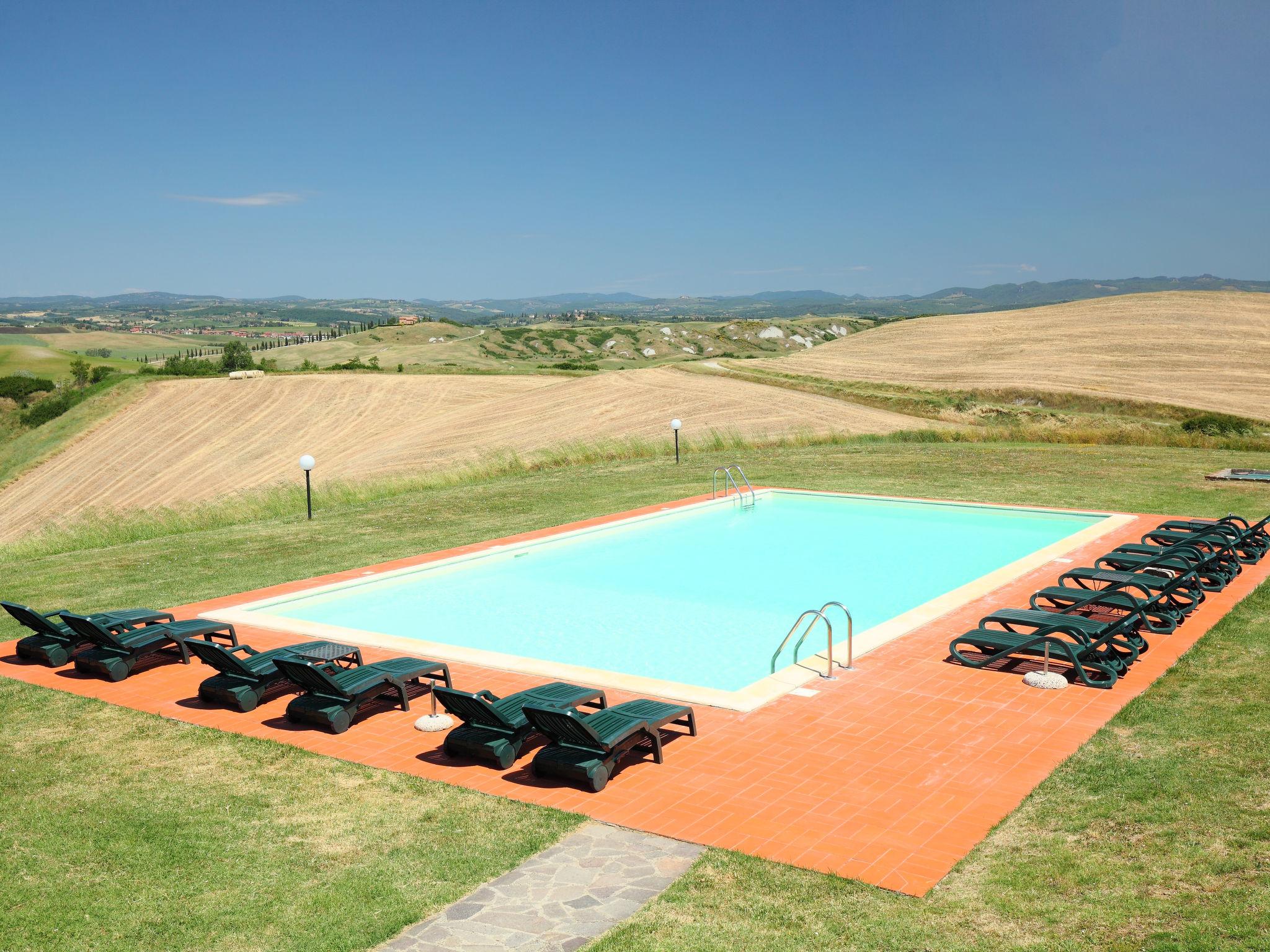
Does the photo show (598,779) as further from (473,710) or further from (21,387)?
(21,387)

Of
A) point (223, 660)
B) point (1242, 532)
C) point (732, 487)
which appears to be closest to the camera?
point (223, 660)

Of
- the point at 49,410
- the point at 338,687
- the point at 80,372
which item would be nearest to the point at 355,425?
the point at 49,410

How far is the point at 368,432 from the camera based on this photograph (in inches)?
1594

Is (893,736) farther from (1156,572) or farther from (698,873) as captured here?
(1156,572)

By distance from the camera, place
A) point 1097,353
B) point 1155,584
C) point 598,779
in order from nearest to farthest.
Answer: point 598,779 < point 1155,584 < point 1097,353

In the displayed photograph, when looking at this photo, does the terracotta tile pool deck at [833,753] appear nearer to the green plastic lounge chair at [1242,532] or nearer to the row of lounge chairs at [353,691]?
the row of lounge chairs at [353,691]

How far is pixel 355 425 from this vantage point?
4194 cm

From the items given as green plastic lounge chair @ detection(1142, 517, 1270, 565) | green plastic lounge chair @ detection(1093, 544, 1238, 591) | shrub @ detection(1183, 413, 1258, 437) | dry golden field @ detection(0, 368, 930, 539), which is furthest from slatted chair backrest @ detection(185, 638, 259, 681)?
shrub @ detection(1183, 413, 1258, 437)

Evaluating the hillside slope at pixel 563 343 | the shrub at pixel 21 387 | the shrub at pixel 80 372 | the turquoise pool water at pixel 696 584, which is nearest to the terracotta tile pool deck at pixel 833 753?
the turquoise pool water at pixel 696 584

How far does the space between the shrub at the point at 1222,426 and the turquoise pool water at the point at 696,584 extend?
531 inches

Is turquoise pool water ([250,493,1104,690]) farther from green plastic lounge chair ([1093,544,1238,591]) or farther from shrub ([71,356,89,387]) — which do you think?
shrub ([71,356,89,387])

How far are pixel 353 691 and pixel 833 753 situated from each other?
3.24 m

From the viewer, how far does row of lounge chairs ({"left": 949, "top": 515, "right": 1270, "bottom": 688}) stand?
25.8 ft

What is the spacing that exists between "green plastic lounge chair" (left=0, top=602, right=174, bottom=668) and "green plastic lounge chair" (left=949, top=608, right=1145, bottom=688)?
711cm
